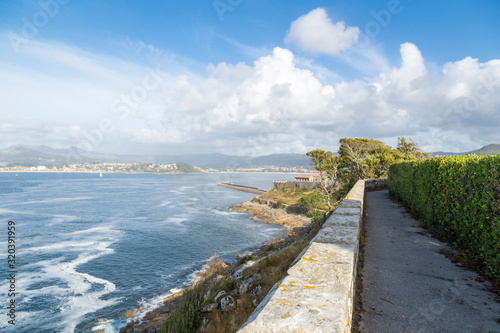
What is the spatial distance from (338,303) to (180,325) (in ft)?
28.1

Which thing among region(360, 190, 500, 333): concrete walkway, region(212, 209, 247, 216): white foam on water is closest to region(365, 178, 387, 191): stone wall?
region(360, 190, 500, 333): concrete walkway

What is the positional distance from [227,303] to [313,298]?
23.6 ft

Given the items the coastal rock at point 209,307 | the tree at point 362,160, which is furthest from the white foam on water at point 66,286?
the tree at point 362,160

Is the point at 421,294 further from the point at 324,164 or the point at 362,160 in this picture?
the point at 362,160

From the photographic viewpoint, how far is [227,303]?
8523 mm

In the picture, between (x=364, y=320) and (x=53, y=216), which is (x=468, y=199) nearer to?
(x=364, y=320)

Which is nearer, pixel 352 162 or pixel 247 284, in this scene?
pixel 247 284

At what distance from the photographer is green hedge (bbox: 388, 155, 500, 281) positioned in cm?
438

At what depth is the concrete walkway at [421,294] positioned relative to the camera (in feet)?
10.8

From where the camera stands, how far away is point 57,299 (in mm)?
17984

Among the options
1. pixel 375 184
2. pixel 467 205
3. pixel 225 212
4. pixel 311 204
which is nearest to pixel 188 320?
pixel 467 205

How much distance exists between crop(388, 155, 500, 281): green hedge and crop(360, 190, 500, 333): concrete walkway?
0.49 metres

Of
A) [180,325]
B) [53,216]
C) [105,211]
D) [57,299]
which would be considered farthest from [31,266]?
[105,211]

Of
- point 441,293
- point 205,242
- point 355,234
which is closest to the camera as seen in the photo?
point 441,293
